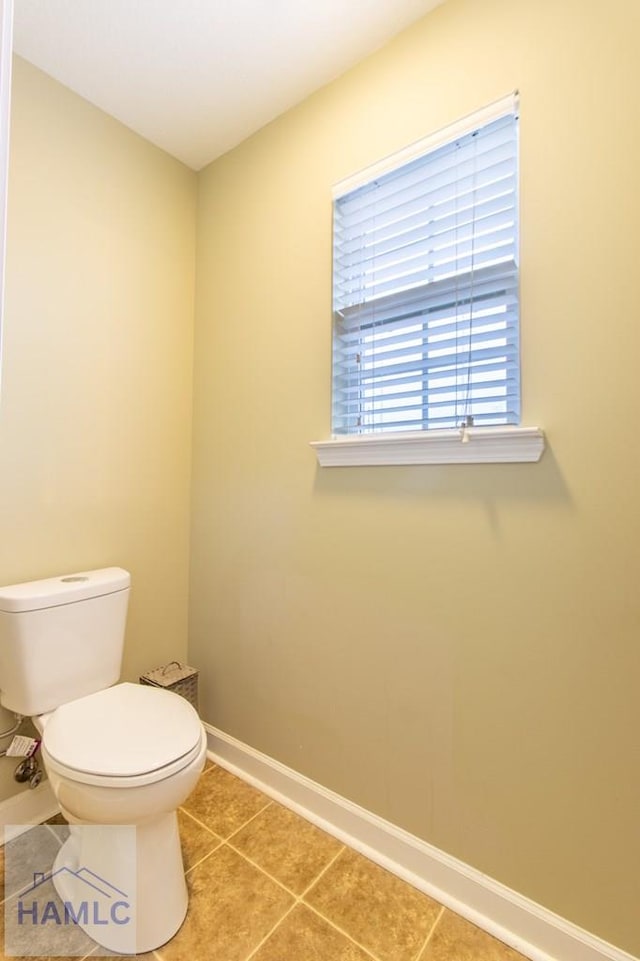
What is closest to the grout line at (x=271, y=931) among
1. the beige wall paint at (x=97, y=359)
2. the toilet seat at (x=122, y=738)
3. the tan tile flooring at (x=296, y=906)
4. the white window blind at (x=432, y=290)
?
the tan tile flooring at (x=296, y=906)

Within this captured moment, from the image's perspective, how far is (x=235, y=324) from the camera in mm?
1837

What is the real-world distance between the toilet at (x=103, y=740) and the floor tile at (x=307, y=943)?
0.83ft

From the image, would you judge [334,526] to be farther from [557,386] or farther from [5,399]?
[5,399]

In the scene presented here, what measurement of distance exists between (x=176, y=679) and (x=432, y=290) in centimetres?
166

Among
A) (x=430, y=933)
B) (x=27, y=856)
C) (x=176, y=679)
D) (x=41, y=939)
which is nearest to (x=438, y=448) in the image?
(x=430, y=933)

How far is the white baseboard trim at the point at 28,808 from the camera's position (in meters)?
1.45

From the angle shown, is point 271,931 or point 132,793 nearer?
point 132,793

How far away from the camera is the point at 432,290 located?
1.33 metres

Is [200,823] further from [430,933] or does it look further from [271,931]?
[430,933]

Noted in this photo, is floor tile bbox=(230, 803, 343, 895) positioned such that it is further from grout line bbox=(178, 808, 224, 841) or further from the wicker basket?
the wicker basket

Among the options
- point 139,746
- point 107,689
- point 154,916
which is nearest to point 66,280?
point 107,689

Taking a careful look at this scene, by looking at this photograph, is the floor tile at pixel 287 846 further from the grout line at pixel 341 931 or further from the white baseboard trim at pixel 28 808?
the white baseboard trim at pixel 28 808

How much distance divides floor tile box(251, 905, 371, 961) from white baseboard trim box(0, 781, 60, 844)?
875 millimetres

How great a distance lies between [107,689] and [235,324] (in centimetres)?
138
